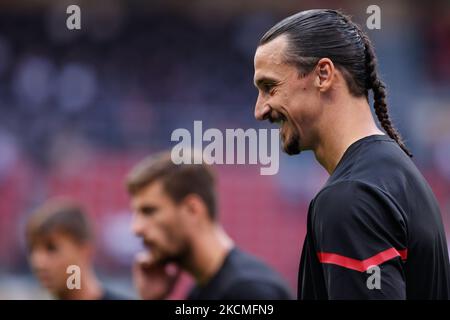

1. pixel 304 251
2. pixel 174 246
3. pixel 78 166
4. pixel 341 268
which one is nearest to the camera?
pixel 341 268

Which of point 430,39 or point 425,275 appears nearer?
point 425,275

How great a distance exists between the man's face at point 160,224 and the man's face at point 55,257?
0.88 metres

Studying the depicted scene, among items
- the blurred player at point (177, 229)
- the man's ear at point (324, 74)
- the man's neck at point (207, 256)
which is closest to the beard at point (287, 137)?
the man's ear at point (324, 74)

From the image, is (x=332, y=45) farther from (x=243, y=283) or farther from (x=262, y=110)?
(x=243, y=283)

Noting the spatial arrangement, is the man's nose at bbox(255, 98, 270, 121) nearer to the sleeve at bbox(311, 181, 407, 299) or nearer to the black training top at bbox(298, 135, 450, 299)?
the black training top at bbox(298, 135, 450, 299)

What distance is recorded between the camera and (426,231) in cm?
192

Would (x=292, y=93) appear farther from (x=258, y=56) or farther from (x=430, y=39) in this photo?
(x=430, y=39)

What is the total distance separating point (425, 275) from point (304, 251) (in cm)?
30

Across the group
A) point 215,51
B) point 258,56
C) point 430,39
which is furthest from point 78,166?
point 258,56

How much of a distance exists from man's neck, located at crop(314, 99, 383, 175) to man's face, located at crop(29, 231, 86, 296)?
Result: 302cm

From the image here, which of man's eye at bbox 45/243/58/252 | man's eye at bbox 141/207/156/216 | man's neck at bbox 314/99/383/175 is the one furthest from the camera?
man's eye at bbox 45/243/58/252

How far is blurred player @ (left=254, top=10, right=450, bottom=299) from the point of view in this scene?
72.0 inches

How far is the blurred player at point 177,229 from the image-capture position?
12.9 feet
